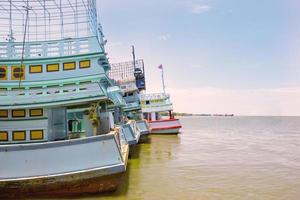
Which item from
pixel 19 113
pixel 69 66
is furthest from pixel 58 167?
pixel 69 66

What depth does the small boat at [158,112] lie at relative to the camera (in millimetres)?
41188

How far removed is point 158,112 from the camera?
43.0 meters

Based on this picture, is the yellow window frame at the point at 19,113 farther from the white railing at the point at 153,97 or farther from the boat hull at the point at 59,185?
the white railing at the point at 153,97

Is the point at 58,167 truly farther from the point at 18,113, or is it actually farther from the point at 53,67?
the point at 53,67

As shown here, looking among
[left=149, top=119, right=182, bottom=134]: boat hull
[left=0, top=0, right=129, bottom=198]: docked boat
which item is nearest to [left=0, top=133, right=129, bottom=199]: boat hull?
[left=0, top=0, right=129, bottom=198]: docked boat

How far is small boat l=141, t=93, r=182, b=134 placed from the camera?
4119 cm

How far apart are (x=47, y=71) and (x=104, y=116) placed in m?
3.35

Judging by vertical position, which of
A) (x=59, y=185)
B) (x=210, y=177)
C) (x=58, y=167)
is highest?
(x=58, y=167)

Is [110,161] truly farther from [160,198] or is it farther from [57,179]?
[160,198]

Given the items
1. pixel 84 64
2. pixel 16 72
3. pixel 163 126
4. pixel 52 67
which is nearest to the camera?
pixel 16 72

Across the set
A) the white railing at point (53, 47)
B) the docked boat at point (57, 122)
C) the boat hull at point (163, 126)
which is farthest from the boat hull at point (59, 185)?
the boat hull at point (163, 126)

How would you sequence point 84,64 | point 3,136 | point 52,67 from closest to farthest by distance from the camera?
point 3,136, point 52,67, point 84,64

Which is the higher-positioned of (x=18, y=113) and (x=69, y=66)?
(x=69, y=66)

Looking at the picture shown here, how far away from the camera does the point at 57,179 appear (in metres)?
10.9
